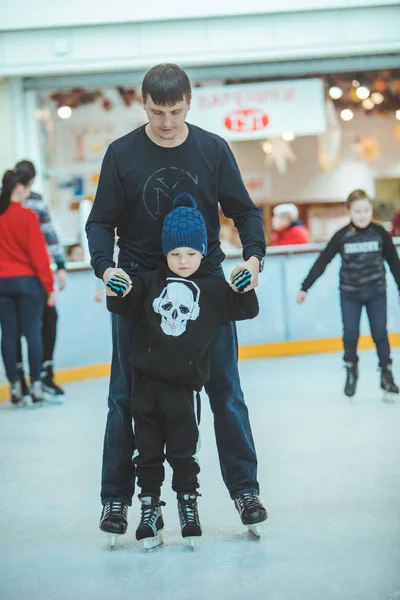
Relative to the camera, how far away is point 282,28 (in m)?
8.49

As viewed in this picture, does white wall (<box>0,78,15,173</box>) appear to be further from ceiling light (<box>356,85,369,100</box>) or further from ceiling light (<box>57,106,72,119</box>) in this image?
ceiling light (<box>356,85,369,100</box>)

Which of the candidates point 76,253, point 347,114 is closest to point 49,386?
point 76,253

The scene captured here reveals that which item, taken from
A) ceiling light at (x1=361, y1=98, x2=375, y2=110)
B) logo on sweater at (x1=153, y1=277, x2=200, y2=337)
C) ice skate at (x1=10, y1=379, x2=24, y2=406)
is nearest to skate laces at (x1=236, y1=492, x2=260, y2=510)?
logo on sweater at (x1=153, y1=277, x2=200, y2=337)

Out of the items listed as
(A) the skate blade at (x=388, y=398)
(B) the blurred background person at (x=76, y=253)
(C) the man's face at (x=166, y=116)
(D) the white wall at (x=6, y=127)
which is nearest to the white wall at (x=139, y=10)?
(D) the white wall at (x=6, y=127)

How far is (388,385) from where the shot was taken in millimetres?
5055

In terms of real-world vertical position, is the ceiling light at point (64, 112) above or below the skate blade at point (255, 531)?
above

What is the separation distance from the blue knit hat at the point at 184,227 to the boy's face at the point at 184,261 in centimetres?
1

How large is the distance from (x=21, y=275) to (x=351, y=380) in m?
1.76

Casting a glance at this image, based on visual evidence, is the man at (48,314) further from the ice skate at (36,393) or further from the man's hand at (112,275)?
the man's hand at (112,275)

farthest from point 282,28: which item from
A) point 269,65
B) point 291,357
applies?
point 291,357

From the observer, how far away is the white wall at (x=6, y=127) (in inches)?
351

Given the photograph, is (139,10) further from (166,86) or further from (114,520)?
(114,520)

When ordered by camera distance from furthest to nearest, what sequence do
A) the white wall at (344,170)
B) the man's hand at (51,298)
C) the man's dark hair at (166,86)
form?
the white wall at (344,170) < the man's hand at (51,298) < the man's dark hair at (166,86)

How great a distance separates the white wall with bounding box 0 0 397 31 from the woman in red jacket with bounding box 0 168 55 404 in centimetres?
344
